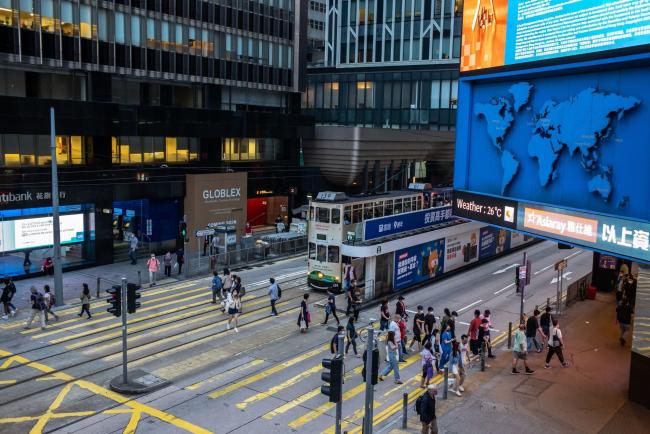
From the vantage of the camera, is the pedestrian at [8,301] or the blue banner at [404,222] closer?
the pedestrian at [8,301]

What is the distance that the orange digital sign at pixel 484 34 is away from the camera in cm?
1691

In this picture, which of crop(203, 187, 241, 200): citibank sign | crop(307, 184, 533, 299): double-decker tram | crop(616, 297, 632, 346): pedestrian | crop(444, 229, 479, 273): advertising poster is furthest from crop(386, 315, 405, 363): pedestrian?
crop(203, 187, 241, 200): citibank sign

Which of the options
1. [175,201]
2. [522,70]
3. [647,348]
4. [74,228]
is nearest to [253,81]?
[175,201]

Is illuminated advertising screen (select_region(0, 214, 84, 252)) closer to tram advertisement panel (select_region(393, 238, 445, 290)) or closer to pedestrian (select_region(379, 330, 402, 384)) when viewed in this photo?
tram advertisement panel (select_region(393, 238, 445, 290))

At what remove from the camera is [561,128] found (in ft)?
50.4

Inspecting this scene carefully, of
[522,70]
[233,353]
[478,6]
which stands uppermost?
[478,6]

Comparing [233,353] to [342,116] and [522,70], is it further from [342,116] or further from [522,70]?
[342,116]

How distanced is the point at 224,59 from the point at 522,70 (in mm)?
30924

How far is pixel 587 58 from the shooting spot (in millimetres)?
14141

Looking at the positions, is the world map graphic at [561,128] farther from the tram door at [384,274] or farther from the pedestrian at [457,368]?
the tram door at [384,274]

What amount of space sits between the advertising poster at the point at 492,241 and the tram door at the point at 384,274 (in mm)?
10325

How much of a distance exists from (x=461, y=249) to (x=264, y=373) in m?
18.6

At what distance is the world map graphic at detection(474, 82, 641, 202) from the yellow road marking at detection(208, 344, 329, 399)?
8156 mm

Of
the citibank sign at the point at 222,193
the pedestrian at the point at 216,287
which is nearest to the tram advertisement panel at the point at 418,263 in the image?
the pedestrian at the point at 216,287
